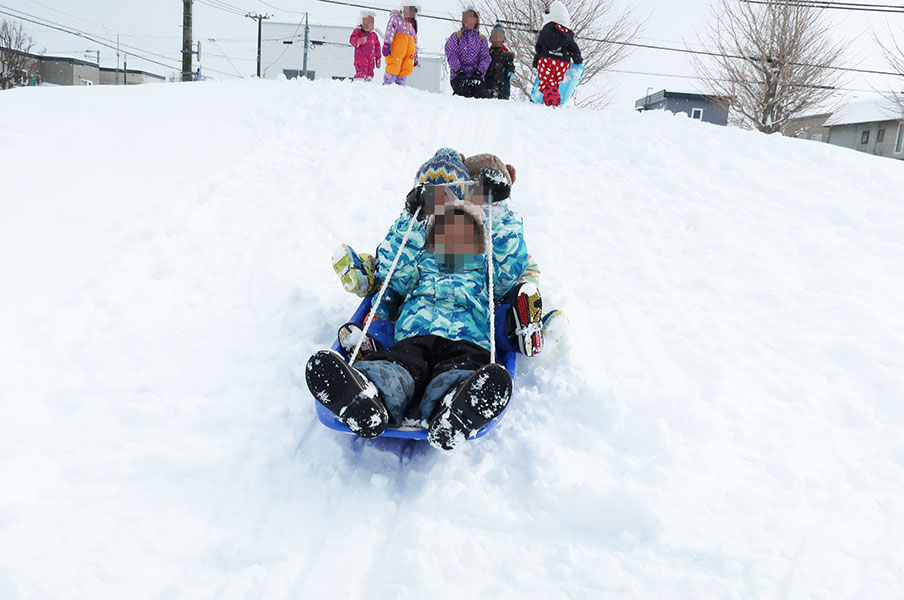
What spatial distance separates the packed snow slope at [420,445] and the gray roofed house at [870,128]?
26042 mm

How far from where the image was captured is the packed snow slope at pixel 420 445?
1541mm

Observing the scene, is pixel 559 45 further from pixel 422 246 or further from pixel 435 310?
pixel 435 310

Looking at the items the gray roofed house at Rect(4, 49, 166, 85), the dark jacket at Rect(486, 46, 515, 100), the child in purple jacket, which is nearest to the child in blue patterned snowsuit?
the child in purple jacket

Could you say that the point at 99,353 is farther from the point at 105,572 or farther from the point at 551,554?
the point at 551,554

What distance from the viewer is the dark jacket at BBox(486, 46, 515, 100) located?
308 inches

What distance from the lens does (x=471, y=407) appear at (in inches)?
68.1

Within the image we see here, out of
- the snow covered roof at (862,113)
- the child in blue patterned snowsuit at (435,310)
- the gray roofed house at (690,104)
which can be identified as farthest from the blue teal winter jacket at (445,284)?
the snow covered roof at (862,113)

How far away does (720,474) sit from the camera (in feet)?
6.19

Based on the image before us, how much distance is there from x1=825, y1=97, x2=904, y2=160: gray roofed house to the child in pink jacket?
2513 cm

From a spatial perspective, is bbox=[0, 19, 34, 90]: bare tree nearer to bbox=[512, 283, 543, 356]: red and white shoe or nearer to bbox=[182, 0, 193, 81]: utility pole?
bbox=[182, 0, 193, 81]: utility pole

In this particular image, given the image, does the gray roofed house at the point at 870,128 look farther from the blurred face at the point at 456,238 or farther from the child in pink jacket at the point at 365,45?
the blurred face at the point at 456,238

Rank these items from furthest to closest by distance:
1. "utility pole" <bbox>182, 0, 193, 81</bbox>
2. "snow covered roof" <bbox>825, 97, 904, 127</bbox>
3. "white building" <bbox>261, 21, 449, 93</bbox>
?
"snow covered roof" <bbox>825, 97, 904, 127</bbox>, "white building" <bbox>261, 21, 449, 93</bbox>, "utility pole" <bbox>182, 0, 193, 81</bbox>

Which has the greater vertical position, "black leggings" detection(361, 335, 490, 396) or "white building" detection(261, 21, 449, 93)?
"white building" detection(261, 21, 449, 93)

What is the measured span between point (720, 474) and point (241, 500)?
149cm
